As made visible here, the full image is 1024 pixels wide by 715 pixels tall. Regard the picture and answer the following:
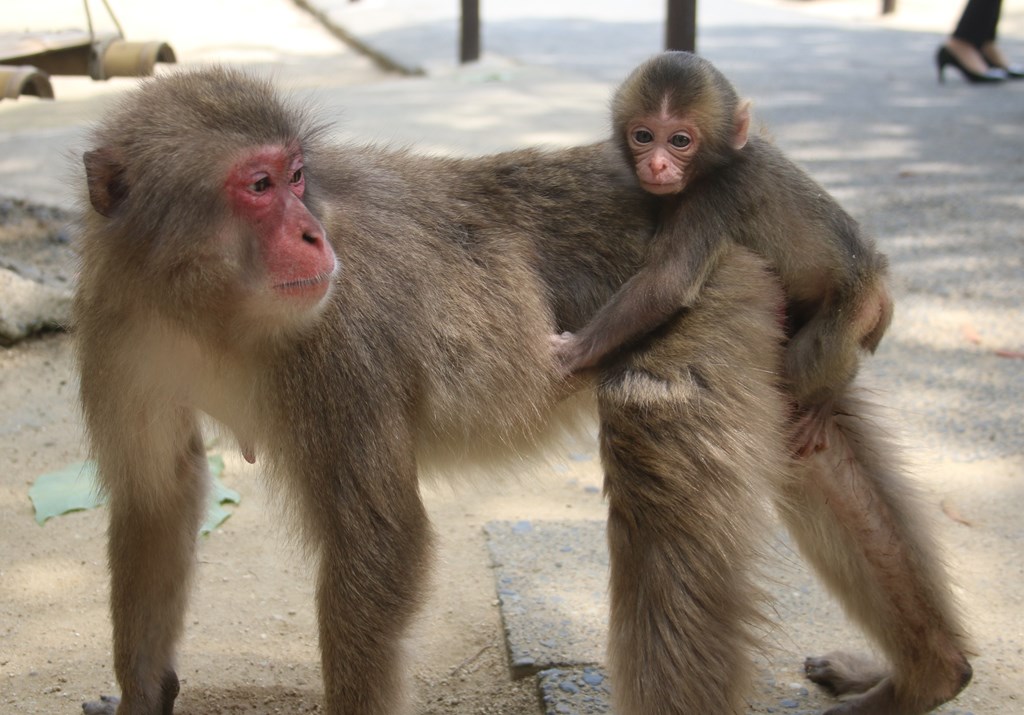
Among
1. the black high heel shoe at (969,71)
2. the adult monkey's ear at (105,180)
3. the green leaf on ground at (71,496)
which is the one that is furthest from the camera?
the black high heel shoe at (969,71)

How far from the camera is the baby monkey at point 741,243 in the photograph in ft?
10.5

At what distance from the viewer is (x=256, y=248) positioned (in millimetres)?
2834

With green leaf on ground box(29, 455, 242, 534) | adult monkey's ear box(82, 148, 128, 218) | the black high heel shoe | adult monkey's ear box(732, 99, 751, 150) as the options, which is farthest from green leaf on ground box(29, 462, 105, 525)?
the black high heel shoe

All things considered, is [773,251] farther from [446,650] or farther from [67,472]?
[67,472]

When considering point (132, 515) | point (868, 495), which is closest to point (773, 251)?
point (868, 495)

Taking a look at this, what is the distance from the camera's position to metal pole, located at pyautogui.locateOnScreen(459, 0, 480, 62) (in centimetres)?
1298

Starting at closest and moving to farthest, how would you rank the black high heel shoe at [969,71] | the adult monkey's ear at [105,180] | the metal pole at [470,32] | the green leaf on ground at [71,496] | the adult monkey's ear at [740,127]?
the adult monkey's ear at [105,180]
the adult monkey's ear at [740,127]
the green leaf on ground at [71,496]
the black high heel shoe at [969,71]
the metal pole at [470,32]

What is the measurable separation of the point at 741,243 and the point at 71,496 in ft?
9.05

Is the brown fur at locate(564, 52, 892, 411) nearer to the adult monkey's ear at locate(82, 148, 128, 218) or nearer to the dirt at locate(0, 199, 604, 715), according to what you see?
the dirt at locate(0, 199, 604, 715)

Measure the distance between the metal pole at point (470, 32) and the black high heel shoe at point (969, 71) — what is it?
4.77 metres

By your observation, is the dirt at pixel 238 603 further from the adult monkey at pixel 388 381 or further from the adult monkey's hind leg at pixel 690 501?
the adult monkey's hind leg at pixel 690 501

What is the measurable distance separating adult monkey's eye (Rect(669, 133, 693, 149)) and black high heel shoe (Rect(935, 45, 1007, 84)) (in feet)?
31.0

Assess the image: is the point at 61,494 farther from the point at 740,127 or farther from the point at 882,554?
the point at 882,554

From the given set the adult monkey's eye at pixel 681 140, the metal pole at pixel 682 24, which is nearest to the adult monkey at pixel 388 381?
the adult monkey's eye at pixel 681 140
